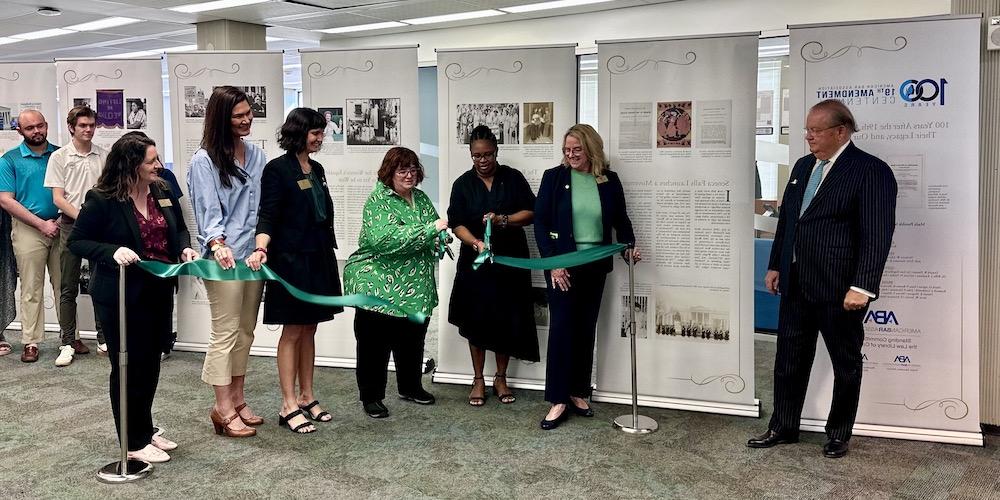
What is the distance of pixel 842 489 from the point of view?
345 centimetres

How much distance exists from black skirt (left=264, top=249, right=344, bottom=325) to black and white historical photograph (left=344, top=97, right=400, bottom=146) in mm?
1475

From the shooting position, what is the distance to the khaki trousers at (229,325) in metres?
3.86

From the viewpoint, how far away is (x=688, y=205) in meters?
4.52

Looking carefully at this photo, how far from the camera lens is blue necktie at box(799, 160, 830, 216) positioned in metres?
3.77

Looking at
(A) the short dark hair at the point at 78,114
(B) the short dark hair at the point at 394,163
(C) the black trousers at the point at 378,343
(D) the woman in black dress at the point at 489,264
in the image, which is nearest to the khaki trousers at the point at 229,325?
(C) the black trousers at the point at 378,343

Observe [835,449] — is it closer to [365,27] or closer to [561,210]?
[561,210]

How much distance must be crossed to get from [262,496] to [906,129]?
343 centimetres

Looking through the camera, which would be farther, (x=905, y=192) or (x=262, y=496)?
(x=905, y=192)

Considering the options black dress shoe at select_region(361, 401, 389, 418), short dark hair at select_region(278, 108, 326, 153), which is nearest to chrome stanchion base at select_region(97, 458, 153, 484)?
black dress shoe at select_region(361, 401, 389, 418)

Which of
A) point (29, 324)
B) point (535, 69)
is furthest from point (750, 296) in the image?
point (29, 324)

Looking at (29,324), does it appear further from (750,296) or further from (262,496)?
(750,296)

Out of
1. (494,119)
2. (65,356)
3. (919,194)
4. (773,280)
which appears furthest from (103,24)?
(919,194)

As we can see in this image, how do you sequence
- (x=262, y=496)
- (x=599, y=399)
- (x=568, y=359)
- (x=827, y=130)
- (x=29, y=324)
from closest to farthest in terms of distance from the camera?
(x=262, y=496) → (x=827, y=130) → (x=568, y=359) → (x=599, y=399) → (x=29, y=324)

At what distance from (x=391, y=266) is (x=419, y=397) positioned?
91cm
